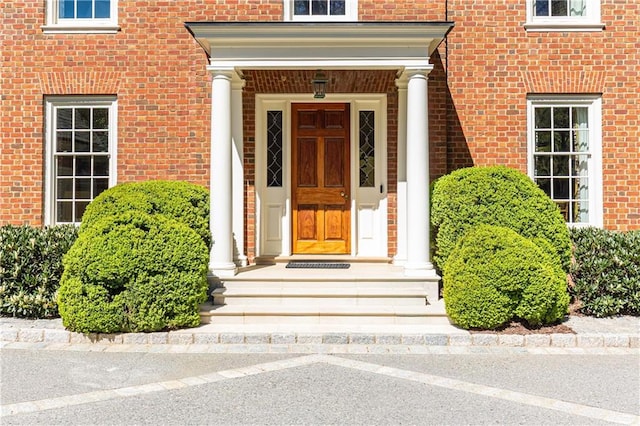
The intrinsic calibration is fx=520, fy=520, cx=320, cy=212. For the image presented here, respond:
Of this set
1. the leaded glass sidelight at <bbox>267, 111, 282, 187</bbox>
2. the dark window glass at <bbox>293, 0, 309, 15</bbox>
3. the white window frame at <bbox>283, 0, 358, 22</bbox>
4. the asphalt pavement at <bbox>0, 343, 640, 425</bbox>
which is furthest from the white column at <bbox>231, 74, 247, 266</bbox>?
the asphalt pavement at <bbox>0, 343, 640, 425</bbox>

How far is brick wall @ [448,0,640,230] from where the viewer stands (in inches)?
332

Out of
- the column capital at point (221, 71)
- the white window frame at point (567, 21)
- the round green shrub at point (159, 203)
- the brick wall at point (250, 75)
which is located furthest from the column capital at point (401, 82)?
the round green shrub at point (159, 203)

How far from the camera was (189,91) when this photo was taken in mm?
8562

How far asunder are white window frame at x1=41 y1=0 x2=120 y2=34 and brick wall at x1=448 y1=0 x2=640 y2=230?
5.55 metres

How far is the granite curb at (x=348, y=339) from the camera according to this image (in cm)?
581

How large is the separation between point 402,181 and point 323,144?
1543 millimetres

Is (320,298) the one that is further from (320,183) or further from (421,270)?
(320,183)

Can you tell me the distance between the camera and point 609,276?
→ 670 centimetres

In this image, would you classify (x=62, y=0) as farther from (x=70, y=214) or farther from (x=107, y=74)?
(x=70, y=214)

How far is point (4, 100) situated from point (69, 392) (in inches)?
242

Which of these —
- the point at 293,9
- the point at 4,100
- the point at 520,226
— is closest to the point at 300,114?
the point at 293,9

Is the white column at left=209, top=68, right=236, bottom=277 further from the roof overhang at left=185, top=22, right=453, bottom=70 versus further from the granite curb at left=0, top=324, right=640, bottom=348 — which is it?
the granite curb at left=0, top=324, right=640, bottom=348

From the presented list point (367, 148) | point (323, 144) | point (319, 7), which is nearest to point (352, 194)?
point (367, 148)

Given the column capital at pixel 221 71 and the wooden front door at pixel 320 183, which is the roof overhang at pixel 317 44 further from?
the wooden front door at pixel 320 183
